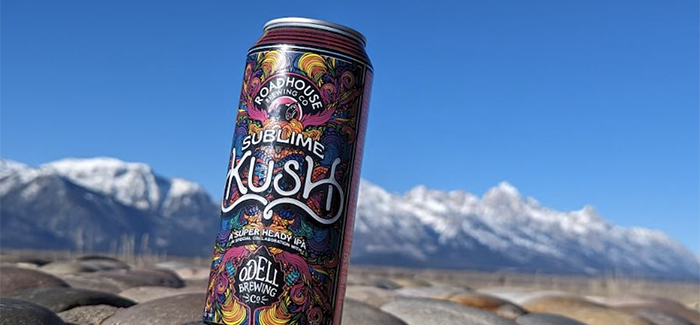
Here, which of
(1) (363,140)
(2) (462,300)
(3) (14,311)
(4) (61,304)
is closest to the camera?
(1) (363,140)

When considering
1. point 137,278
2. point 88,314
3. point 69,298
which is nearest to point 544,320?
point 88,314

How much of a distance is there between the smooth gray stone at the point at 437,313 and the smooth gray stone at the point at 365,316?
0.45 meters

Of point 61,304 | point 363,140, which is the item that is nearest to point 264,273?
point 363,140

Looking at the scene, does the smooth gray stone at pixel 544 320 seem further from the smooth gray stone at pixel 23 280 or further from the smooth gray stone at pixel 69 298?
the smooth gray stone at pixel 23 280

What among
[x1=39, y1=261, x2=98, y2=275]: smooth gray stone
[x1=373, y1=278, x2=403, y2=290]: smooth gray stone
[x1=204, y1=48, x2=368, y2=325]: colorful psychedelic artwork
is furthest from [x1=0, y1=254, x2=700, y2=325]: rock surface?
[x1=373, y1=278, x2=403, y2=290]: smooth gray stone

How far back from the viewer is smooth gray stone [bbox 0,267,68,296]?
8812 millimetres

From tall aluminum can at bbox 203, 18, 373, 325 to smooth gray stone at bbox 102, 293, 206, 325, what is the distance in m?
2.07

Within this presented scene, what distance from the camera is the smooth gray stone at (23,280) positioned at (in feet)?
28.9

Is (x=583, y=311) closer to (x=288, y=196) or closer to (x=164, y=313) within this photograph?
(x=164, y=313)

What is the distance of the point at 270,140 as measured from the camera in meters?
4.55

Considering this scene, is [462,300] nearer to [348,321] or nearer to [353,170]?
[348,321]

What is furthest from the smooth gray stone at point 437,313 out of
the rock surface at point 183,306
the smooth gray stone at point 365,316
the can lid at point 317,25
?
the can lid at point 317,25

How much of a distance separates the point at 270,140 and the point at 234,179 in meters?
0.29

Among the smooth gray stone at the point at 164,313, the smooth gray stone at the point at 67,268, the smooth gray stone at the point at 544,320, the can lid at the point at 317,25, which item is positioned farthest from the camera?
the smooth gray stone at the point at 67,268
